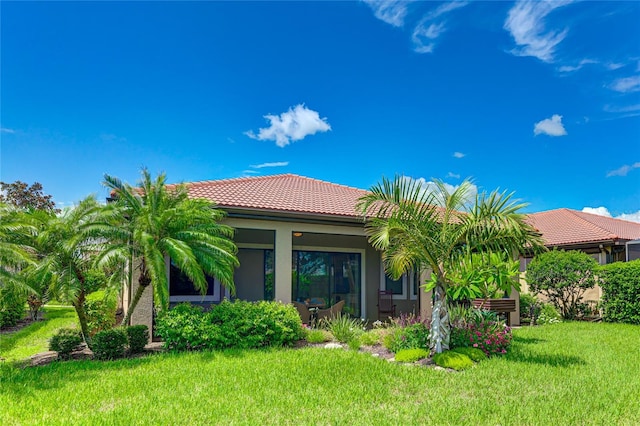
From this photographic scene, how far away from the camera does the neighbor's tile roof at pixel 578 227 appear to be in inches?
924

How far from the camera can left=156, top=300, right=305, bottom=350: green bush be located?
10094mm

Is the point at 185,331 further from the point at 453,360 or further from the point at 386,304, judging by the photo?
the point at 386,304

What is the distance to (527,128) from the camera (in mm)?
22891

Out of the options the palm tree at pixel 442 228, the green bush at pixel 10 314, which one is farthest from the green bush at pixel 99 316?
the palm tree at pixel 442 228

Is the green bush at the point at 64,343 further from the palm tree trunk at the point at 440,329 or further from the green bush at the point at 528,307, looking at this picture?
the green bush at the point at 528,307

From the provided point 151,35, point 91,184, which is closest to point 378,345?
point 91,184

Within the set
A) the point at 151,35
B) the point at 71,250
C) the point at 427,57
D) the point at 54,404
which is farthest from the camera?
the point at 427,57

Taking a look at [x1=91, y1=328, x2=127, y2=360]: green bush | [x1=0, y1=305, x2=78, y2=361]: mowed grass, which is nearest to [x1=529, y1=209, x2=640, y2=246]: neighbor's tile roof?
[x1=91, y1=328, x2=127, y2=360]: green bush

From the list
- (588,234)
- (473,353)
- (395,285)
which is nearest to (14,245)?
(473,353)

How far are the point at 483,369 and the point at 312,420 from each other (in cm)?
449

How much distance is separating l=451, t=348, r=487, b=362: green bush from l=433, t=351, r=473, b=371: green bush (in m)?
0.27

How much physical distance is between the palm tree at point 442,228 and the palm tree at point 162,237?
4.14 m

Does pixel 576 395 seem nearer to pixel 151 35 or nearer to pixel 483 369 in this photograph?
pixel 483 369

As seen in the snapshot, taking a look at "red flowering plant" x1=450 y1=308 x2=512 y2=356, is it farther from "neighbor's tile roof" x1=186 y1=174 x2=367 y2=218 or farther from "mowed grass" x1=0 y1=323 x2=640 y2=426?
"neighbor's tile roof" x1=186 y1=174 x2=367 y2=218
